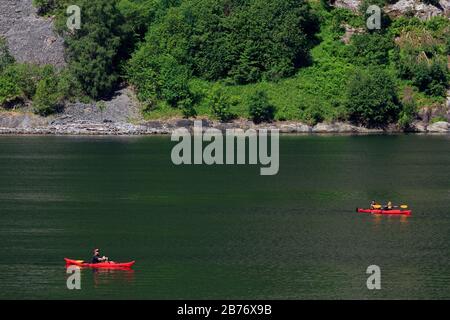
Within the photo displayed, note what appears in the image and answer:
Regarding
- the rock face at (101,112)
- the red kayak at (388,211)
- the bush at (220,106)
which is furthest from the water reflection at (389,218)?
the rock face at (101,112)

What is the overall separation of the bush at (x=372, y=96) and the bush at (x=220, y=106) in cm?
2008

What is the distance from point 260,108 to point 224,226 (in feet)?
314

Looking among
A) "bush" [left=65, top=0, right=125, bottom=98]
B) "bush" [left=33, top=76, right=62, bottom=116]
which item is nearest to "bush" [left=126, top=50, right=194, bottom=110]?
"bush" [left=65, top=0, right=125, bottom=98]

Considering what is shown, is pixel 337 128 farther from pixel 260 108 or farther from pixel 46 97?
pixel 46 97

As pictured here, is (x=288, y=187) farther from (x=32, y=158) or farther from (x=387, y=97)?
(x=387, y=97)

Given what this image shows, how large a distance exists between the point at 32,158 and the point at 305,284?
80897 millimetres

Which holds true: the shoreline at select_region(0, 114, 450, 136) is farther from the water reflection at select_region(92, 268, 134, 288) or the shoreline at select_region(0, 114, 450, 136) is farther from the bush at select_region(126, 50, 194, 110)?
the water reflection at select_region(92, 268, 134, 288)

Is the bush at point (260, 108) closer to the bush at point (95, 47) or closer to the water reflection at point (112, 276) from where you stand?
the bush at point (95, 47)

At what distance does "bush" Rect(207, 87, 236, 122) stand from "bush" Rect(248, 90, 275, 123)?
12.0 feet

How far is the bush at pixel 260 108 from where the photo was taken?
630ft

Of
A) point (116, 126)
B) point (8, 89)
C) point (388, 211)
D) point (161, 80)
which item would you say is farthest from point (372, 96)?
point (388, 211)
